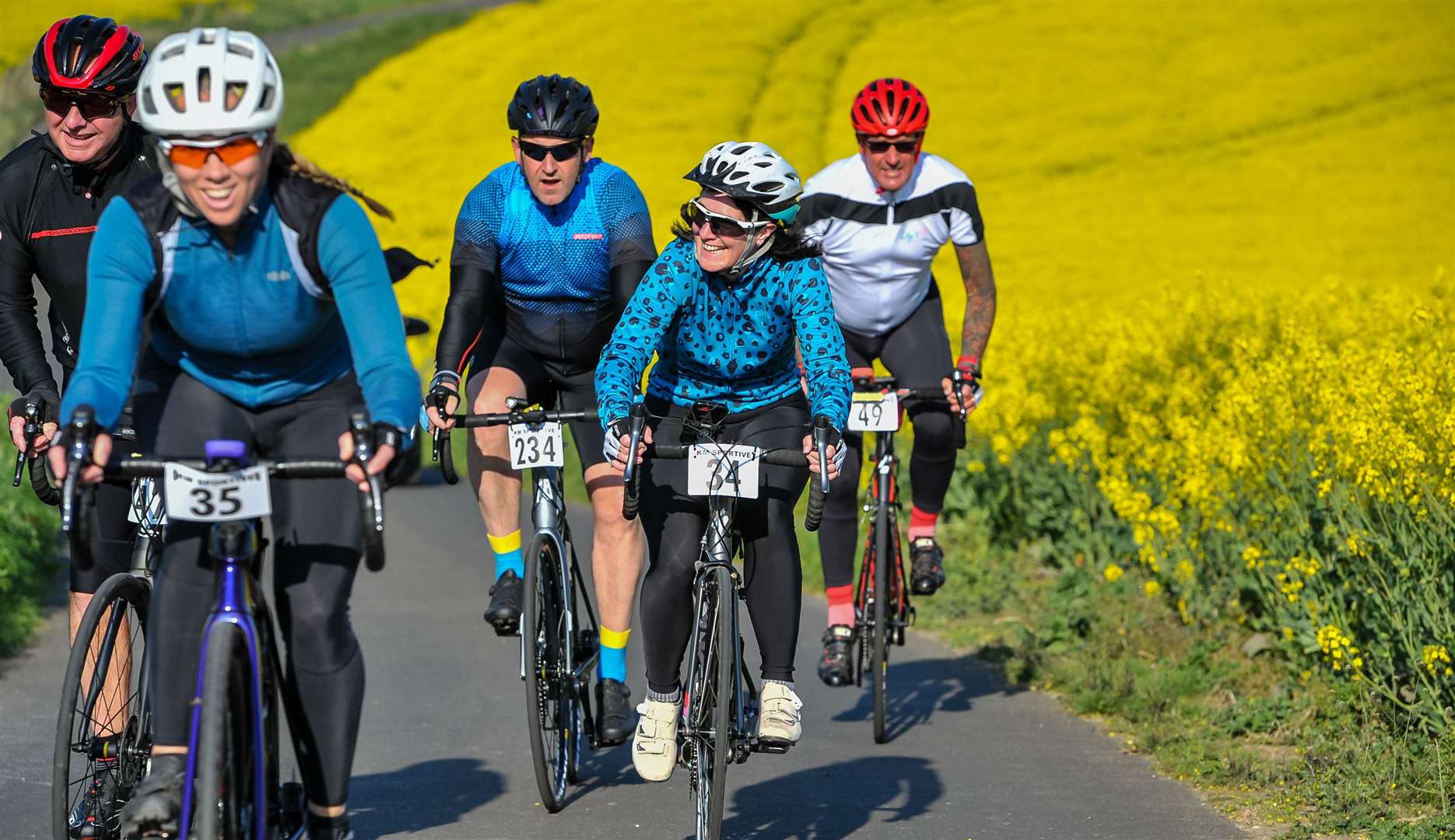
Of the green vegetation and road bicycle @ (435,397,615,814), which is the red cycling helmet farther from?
the green vegetation

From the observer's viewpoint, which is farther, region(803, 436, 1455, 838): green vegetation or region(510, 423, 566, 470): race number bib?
region(510, 423, 566, 470): race number bib

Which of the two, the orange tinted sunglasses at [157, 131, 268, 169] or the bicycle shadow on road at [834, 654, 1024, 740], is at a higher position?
the orange tinted sunglasses at [157, 131, 268, 169]

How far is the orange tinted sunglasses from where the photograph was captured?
15.6 feet

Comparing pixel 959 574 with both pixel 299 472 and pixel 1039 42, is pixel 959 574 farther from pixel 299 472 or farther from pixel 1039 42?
pixel 1039 42

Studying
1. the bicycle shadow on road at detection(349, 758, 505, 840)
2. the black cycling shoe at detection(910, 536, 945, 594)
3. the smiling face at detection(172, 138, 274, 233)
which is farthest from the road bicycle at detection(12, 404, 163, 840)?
the black cycling shoe at detection(910, 536, 945, 594)

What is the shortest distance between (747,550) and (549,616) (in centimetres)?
107

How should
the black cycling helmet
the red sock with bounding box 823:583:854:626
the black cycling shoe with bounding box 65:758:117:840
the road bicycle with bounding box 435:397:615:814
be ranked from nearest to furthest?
the black cycling shoe with bounding box 65:758:117:840, the road bicycle with bounding box 435:397:615:814, the black cycling helmet, the red sock with bounding box 823:583:854:626

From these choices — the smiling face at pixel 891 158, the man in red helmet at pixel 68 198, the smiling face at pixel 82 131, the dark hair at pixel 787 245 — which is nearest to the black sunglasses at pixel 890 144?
the smiling face at pixel 891 158

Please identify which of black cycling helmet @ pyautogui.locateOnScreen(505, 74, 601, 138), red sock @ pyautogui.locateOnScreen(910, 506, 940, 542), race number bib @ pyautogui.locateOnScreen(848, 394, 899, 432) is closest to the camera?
black cycling helmet @ pyautogui.locateOnScreen(505, 74, 601, 138)

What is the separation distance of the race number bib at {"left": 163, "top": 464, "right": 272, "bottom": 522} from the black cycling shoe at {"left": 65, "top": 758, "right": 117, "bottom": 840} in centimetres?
131

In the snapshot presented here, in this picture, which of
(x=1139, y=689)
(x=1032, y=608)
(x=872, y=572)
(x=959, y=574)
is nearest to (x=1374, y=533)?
(x=1139, y=689)

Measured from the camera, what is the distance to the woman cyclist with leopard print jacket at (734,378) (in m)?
6.32

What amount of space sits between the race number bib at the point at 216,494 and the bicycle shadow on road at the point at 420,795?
2.15m

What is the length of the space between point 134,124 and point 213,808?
275 centimetres
